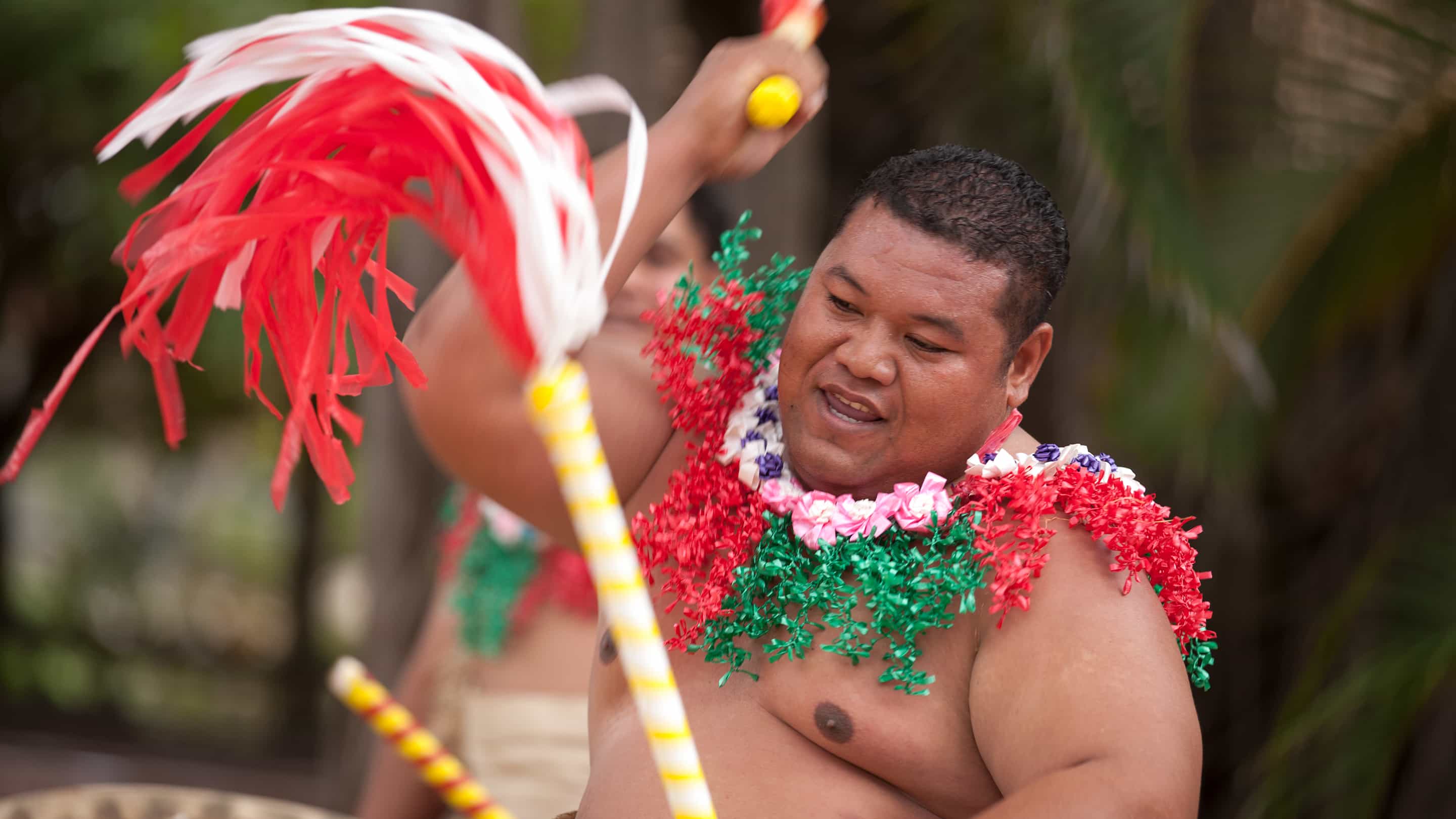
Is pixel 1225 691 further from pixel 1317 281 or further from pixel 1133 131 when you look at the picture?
pixel 1133 131

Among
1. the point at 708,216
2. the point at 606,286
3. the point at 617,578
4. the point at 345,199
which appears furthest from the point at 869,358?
the point at 708,216

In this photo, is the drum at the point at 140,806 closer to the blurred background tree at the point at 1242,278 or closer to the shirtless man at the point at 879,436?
the shirtless man at the point at 879,436

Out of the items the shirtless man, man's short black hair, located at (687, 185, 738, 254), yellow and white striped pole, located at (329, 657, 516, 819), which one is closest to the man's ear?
the shirtless man

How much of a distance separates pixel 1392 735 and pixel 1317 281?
4.30 feet

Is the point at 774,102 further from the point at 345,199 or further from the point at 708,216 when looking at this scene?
the point at 708,216

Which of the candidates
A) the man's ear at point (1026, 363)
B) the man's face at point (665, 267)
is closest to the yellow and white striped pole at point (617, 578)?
the man's ear at point (1026, 363)

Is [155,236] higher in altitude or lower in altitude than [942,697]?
higher

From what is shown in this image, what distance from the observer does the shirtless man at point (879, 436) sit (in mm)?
1468

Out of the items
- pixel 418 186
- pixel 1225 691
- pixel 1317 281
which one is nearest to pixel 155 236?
pixel 418 186

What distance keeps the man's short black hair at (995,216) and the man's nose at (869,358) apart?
0.44 feet

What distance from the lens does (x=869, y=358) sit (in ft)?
5.09

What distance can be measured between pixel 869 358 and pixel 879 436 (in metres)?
0.10

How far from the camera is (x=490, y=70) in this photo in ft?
4.78

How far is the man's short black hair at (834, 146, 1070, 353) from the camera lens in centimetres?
157
